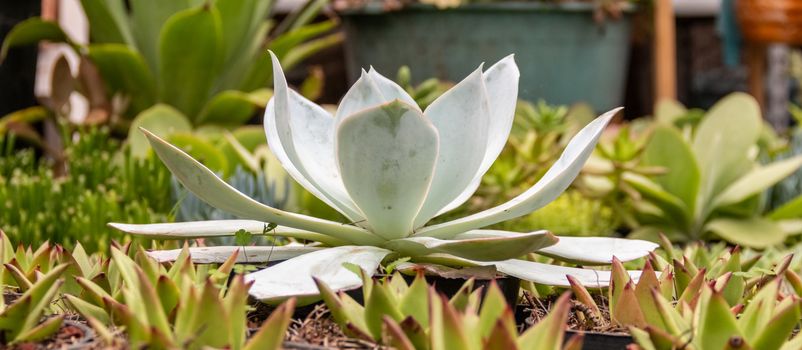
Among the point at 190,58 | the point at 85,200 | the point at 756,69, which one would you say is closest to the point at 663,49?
the point at 756,69

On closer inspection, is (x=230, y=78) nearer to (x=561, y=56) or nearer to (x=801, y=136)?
(x=561, y=56)

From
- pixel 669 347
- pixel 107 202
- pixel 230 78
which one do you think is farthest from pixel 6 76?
pixel 669 347

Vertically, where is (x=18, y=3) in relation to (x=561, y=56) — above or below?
above

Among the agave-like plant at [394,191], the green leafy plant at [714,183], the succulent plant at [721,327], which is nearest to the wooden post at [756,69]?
the green leafy plant at [714,183]

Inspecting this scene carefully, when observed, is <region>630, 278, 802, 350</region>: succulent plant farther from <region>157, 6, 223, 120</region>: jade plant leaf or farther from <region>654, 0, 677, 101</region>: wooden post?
<region>654, 0, 677, 101</region>: wooden post

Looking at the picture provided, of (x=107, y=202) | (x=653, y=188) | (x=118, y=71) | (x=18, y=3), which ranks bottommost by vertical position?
(x=653, y=188)

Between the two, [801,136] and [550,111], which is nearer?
[550,111]

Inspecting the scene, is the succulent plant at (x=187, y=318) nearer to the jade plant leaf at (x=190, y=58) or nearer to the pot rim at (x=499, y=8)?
the jade plant leaf at (x=190, y=58)
